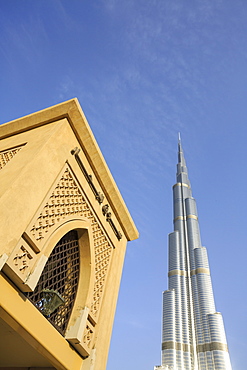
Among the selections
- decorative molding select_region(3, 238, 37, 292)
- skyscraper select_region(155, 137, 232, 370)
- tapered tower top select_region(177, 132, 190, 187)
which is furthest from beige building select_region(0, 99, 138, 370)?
tapered tower top select_region(177, 132, 190, 187)

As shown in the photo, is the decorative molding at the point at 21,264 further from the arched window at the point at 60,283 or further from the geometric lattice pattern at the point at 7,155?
the geometric lattice pattern at the point at 7,155

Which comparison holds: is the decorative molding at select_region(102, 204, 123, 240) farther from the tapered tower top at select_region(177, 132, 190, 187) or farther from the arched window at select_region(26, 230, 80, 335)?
the tapered tower top at select_region(177, 132, 190, 187)

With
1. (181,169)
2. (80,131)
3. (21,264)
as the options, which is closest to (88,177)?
(80,131)

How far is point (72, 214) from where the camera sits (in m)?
3.67

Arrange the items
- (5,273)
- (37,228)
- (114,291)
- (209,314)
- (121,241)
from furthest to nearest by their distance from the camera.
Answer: (209,314)
(121,241)
(114,291)
(37,228)
(5,273)

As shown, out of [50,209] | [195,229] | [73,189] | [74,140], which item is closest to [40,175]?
Answer: [50,209]

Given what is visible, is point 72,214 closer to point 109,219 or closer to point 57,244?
point 57,244

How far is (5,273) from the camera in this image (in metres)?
2.56

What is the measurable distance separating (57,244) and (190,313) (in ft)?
127

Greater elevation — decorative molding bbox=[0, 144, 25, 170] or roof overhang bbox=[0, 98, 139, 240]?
roof overhang bbox=[0, 98, 139, 240]

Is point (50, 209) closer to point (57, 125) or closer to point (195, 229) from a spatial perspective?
point (57, 125)

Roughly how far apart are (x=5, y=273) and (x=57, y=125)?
1.96 meters

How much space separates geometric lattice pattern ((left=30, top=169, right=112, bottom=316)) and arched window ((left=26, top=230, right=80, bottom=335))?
30 centimetres

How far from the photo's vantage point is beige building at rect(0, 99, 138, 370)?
2713 mm
